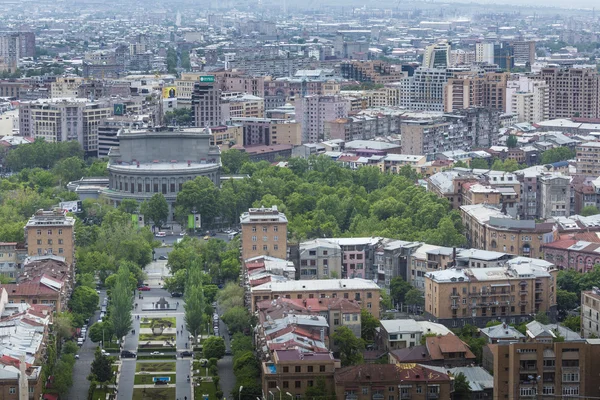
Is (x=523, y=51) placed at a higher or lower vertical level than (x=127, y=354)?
higher

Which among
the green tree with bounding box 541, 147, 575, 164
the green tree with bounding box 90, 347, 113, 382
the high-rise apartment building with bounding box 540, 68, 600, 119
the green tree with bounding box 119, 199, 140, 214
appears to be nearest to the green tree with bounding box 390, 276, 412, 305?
the green tree with bounding box 90, 347, 113, 382

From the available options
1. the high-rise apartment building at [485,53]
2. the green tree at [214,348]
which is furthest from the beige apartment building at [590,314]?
the high-rise apartment building at [485,53]

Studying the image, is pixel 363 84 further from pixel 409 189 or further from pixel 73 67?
pixel 409 189

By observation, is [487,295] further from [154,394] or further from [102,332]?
[154,394]

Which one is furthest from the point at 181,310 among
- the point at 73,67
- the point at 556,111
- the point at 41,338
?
the point at 73,67

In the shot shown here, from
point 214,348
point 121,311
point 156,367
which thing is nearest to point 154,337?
point 121,311
